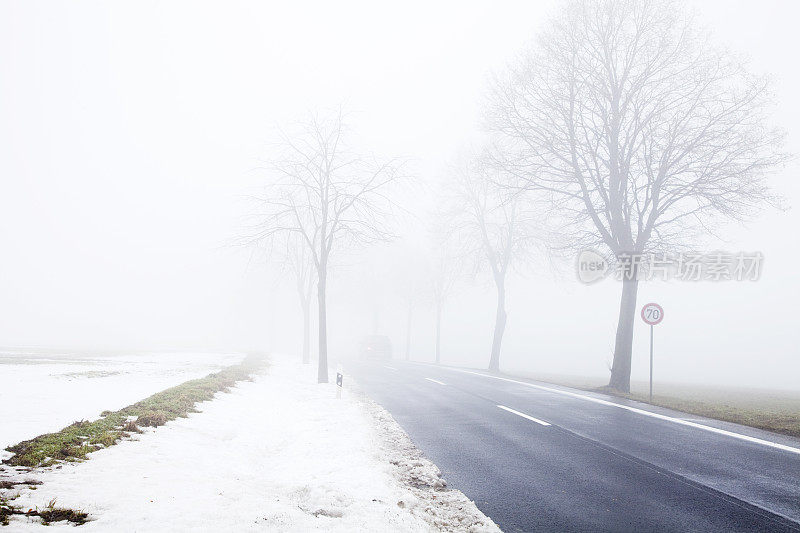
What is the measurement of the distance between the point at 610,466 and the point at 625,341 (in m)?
9.70

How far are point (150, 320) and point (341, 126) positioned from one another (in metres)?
81.1

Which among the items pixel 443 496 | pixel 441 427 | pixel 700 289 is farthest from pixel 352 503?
pixel 700 289

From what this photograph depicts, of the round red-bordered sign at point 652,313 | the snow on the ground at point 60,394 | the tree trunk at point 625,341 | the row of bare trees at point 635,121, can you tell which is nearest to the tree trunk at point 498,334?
the row of bare trees at point 635,121

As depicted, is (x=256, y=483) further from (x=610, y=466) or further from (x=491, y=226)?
(x=491, y=226)

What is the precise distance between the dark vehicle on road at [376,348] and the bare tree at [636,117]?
22.4 meters

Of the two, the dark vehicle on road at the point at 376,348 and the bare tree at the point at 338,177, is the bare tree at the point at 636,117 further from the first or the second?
the dark vehicle on road at the point at 376,348

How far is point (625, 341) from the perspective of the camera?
14242mm

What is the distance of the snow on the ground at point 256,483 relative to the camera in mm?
3662

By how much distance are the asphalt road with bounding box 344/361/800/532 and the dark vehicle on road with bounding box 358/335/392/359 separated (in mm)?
24475

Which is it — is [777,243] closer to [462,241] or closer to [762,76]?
[462,241]

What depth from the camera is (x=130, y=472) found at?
15.1 ft

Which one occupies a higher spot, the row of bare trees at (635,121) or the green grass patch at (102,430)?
the row of bare trees at (635,121)

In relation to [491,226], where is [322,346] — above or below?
below

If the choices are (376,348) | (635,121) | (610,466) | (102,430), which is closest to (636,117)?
(635,121)
